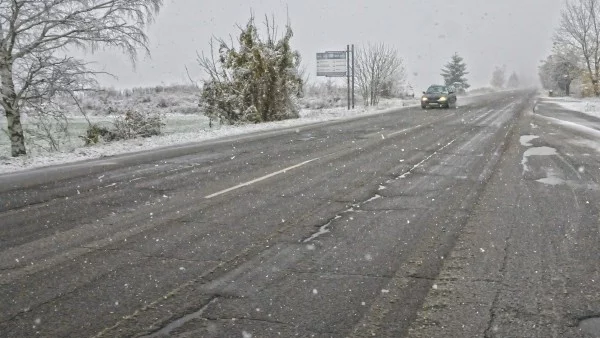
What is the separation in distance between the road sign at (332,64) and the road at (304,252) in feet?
98.2

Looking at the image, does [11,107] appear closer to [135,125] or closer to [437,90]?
[135,125]

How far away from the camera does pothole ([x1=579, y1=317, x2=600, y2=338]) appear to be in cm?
284

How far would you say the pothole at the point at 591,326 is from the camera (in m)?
2.84

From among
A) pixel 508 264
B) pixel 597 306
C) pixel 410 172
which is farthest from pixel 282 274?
pixel 410 172

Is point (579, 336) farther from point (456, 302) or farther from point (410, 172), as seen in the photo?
point (410, 172)

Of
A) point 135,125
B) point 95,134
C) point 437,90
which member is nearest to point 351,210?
point 95,134

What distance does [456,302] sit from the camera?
324 cm

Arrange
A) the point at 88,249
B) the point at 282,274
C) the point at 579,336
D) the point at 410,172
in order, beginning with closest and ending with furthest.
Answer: the point at 579,336
the point at 282,274
the point at 88,249
the point at 410,172

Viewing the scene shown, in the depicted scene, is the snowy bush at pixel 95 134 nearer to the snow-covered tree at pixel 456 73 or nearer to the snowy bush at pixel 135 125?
the snowy bush at pixel 135 125

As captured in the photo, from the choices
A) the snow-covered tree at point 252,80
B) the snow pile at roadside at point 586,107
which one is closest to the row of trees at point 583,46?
the snow pile at roadside at point 586,107

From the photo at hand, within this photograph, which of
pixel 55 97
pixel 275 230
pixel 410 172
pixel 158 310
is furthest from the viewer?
pixel 55 97

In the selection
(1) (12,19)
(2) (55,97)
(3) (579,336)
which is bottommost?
(3) (579,336)

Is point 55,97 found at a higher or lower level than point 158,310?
higher

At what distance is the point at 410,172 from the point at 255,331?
6157 millimetres
